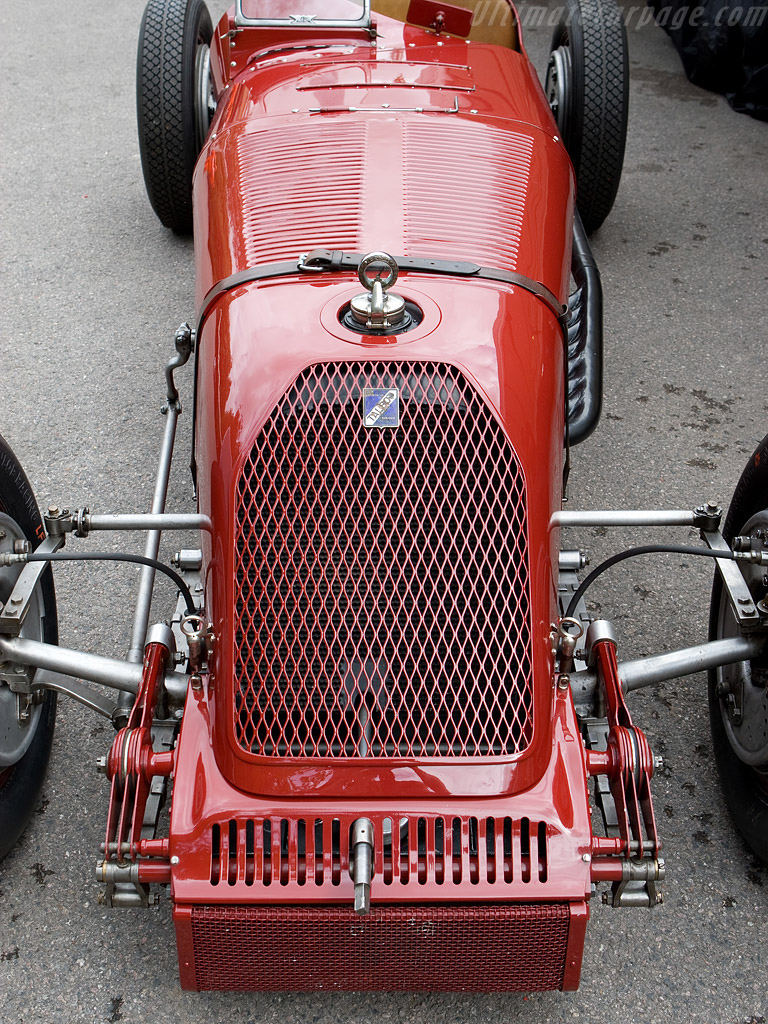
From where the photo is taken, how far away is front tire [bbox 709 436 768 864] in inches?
79.8

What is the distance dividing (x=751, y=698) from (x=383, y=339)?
1118 millimetres

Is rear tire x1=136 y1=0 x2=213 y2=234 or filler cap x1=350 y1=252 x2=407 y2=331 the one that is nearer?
filler cap x1=350 y1=252 x2=407 y2=331

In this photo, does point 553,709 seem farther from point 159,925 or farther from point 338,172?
point 338,172

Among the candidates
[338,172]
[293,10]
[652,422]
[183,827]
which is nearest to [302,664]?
[183,827]

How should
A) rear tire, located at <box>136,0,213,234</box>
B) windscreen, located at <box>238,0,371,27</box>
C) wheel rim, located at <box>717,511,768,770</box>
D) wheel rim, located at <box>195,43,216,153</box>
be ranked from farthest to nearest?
1. wheel rim, located at <box>195,43,216,153</box>
2. rear tire, located at <box>136,0,213,234</box>
3. windscreen, located at <box>238,0,371,27</box>
4. wheel rim, located at <box>717,511,768,770</box>

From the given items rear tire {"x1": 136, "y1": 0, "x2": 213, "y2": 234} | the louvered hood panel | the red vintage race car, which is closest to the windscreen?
rear tire {"x1": 136, "y1": 0, "x2": 213, "y2": 234}

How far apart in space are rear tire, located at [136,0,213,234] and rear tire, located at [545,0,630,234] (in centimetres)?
149

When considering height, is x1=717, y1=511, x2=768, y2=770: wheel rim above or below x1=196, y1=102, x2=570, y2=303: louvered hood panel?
below

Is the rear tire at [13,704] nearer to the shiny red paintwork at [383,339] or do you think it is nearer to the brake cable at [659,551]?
the shiny red paintwork at [383,339]

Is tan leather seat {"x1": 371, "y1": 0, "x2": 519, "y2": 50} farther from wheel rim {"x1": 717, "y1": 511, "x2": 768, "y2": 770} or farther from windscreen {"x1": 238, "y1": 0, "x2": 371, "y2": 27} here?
wheel rim {"x1": 717, "y1": 511, "x2": 768, "y2": 770}

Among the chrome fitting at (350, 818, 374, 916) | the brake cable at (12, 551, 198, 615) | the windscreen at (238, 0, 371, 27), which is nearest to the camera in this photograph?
the chrome fitting at (350, 818, 374, 916)

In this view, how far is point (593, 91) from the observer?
12.7 feet

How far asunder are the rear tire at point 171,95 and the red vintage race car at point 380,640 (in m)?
1.85

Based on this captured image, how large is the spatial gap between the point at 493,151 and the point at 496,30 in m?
1.18
